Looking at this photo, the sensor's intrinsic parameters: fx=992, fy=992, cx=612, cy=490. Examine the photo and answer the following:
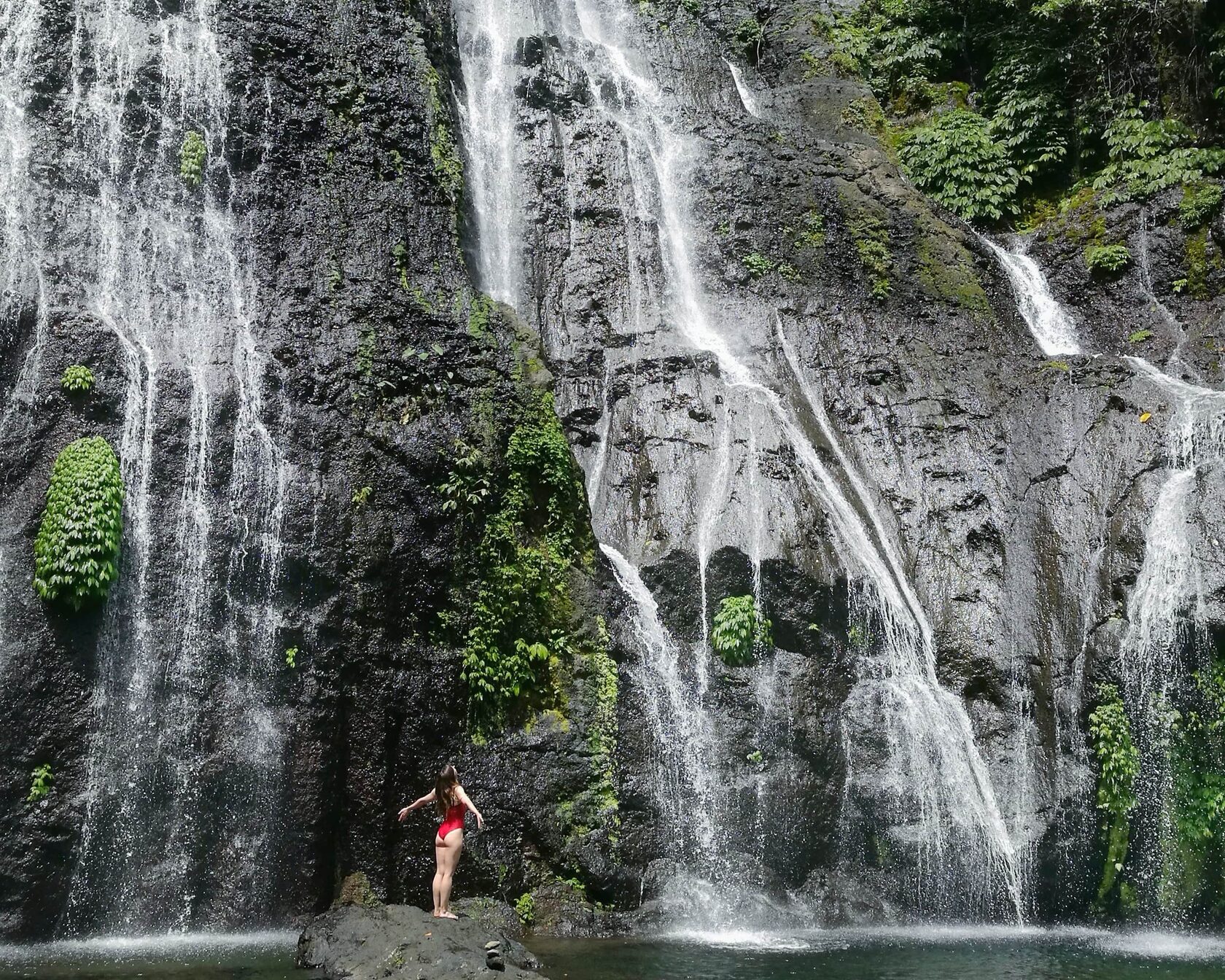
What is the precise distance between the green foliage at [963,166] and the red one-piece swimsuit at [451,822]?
15679 millimetres

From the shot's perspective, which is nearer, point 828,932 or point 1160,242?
point 828,932

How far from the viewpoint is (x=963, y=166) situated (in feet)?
65.4

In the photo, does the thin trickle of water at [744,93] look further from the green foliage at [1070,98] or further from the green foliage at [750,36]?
the green foliage at [1070,98]

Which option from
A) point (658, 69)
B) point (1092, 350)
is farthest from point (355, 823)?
point (658, 69)

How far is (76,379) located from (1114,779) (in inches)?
530

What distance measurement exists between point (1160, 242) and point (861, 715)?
35.5ft

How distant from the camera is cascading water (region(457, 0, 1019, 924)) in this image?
39.8 ft

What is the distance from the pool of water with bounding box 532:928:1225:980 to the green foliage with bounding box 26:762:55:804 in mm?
5189

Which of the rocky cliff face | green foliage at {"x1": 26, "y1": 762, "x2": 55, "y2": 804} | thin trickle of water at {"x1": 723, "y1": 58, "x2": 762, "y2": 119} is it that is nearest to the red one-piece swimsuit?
the rocky cliff face

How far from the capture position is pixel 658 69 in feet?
72.3

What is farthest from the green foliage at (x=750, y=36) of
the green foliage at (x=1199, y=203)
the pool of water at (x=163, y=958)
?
the pool of water at (x=163, y=958)

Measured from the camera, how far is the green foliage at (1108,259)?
688 inches

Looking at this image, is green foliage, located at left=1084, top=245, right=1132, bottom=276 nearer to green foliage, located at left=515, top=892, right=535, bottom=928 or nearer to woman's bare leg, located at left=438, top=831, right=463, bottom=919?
green foliage, located at left=515, top=892, right=535, bottom=928

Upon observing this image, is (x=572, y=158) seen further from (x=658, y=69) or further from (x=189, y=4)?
(x=189, y=4)
